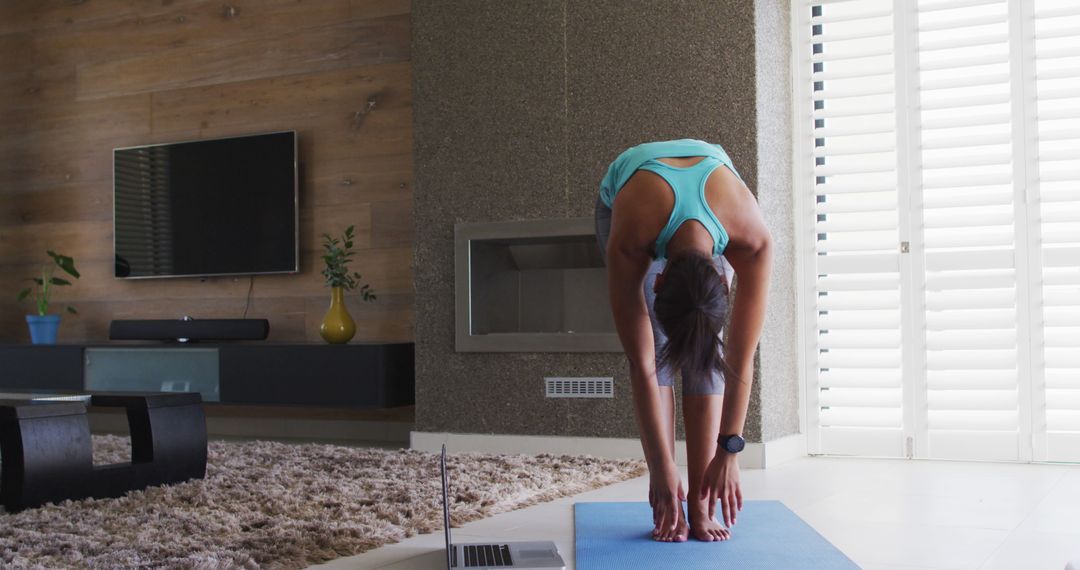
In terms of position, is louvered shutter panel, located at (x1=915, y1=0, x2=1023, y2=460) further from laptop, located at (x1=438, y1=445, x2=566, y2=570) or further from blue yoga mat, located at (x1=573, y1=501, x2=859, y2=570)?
laptop, located at (x1=438, y1=445, x2=566, y2=570)

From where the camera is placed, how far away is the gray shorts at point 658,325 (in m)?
2.25

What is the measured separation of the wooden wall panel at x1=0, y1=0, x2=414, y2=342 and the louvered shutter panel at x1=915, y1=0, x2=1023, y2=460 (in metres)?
2.29

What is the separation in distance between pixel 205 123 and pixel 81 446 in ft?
9.27

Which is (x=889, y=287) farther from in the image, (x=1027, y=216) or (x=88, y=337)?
(x=88, y=337)

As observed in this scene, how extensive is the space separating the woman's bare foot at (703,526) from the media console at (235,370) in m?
2.33

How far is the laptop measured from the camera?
2.02m

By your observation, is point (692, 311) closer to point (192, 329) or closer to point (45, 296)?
point (192, 329)

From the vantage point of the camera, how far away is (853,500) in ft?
9.96

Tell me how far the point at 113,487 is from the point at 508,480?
3.90 ft

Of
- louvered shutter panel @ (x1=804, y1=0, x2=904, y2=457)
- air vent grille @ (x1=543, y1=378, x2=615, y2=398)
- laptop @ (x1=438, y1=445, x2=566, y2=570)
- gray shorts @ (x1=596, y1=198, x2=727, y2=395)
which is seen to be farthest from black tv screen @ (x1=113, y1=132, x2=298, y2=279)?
laptop @ (x1=438, y1=445, x2=566, y2=570)

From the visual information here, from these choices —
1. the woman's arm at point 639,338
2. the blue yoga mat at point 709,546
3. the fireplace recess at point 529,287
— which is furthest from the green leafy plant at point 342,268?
the woman's arm at point 639,338

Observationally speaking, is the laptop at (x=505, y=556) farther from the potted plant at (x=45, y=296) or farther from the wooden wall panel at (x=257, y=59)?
the potted plant at (x=45, y=296)

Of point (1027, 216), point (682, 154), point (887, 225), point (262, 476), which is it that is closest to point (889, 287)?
point (887, 225)

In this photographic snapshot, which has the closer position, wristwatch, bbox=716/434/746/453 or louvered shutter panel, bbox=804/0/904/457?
wristwatch, bbox=716/434/746/453
